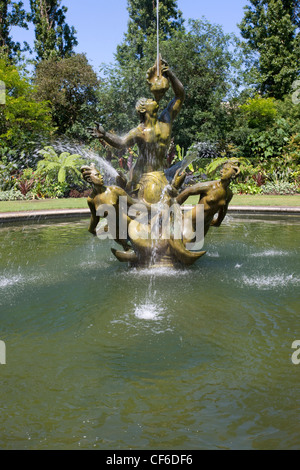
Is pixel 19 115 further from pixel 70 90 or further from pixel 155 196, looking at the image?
pixel 155 196

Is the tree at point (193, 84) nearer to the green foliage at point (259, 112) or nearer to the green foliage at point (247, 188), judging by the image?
the green foliage at point (259, 112)

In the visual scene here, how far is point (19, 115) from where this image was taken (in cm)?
2639

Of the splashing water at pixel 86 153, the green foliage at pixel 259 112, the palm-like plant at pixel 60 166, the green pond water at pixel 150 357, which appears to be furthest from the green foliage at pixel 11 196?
the green foliage at pixel 259 112

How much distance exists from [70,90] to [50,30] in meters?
7.26

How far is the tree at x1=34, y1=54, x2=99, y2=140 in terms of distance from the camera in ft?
94.1

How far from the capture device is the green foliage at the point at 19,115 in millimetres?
24844

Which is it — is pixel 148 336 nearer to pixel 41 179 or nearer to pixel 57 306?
pixel 57 306

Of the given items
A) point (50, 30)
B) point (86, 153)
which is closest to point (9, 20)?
point (50, 30)

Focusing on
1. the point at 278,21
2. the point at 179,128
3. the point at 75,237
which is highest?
the point at 278,21

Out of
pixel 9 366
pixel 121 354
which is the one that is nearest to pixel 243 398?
pixel 121 354

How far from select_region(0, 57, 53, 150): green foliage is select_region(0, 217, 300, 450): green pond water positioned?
1978 cm

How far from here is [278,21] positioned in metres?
32.0

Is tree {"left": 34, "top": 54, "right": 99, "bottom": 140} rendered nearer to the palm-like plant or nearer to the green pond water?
the palm-like plant
